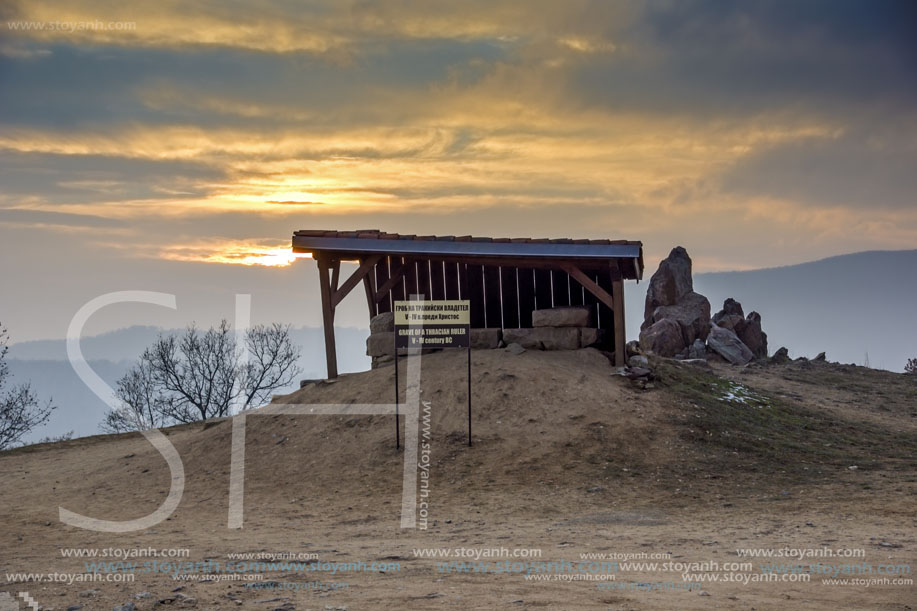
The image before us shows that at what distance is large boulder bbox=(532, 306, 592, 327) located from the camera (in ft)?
71.3

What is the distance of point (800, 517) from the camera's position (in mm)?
13305

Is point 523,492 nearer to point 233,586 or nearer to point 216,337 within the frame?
point 233,586

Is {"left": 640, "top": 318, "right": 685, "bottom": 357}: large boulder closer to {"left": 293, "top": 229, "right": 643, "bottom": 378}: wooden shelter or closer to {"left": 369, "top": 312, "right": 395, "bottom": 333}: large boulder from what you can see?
{"left": 293, "top": 229, "right": 643, "bottom": 378}: wooden shelter

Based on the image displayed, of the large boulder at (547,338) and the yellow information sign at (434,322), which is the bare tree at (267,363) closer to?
the large boulder at (547,338)

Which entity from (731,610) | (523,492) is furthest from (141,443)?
(731,610)

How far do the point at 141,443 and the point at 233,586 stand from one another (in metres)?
16.7

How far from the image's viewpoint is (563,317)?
2181 centimetres

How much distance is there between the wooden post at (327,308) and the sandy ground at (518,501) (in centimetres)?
85

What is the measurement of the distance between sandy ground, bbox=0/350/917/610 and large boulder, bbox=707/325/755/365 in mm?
8358

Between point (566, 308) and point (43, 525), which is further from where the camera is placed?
point (566, 308)

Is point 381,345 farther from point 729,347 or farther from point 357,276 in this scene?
point 729,347

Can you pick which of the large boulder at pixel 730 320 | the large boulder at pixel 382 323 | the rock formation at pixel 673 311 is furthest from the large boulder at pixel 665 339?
the large boulder at pixel 382 323

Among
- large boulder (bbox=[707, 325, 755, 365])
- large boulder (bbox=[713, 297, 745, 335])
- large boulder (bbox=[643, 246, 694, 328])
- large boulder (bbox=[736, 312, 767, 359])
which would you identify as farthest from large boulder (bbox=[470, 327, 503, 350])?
large boulder (bbox=[736, 312, 767, 359])

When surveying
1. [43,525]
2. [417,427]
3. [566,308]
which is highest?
[566,308]
